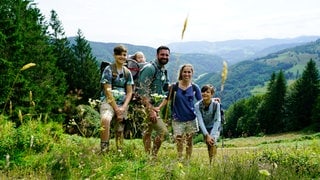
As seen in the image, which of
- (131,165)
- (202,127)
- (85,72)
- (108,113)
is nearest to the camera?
(131,165)

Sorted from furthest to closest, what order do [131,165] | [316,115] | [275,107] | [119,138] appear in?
[275,107]
[316,115]
[119,138]
[131,165]

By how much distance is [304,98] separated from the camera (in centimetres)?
6222

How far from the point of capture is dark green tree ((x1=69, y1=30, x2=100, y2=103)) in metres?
49.0

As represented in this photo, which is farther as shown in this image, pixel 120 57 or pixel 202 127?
pixel 202 127

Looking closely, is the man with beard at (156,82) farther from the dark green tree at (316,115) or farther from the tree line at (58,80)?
the dark green tree at (316,115)

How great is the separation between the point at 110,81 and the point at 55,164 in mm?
1860

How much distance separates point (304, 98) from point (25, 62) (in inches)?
1752

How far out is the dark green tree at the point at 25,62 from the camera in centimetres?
2795

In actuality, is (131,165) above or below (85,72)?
above

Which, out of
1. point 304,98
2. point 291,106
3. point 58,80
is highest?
point 58,80

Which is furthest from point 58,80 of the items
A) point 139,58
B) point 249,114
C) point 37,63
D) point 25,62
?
point 249,114

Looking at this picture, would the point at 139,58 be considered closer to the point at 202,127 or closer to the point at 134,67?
the point at 134,67

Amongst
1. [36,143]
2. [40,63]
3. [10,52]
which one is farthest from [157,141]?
[40,63]

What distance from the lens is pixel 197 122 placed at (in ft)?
23.0
